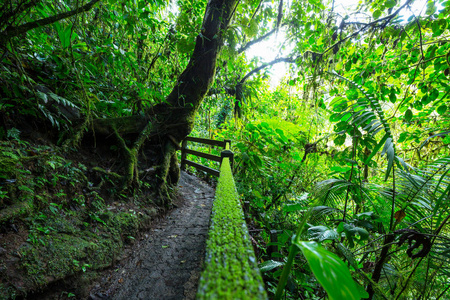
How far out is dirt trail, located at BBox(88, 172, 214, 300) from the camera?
82.2 inches

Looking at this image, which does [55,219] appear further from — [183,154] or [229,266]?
[183,154]

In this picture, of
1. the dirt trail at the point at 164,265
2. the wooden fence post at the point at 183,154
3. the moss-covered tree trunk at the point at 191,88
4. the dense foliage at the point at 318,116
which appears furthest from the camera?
the wooden fence post at the point at 183,154

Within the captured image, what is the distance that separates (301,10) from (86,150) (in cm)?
496

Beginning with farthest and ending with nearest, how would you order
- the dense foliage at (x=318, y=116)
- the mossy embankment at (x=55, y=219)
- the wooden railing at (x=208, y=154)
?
1. the wooden railing at (x=208, y=154)
2. the mossy embankment at (x=55, y=219)
3. the dense foliage at (x=318, y=116)

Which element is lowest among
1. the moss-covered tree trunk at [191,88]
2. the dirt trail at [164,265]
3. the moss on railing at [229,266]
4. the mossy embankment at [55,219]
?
the dirt trail at [164,265]

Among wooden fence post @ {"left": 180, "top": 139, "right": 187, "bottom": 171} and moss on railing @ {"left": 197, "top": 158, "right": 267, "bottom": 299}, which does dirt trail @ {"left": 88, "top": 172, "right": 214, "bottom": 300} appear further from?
wooden fence post @ {"left": 180, "top": 139, "right": 187, "bottom": 171}

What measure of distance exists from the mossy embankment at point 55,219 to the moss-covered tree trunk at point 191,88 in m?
1.48

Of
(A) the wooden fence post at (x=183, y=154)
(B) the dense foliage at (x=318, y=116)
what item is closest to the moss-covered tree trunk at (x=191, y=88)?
(B) the dense foliage at (x=318, y=116)

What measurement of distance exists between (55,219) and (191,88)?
3.66 meters

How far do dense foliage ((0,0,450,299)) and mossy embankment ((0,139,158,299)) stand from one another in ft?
0.74

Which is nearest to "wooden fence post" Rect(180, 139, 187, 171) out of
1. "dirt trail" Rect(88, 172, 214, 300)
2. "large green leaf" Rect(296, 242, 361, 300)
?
"dirt trail" Rect(88, 172, 214, 300)

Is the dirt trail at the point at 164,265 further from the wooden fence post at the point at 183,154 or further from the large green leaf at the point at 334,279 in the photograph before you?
the wooden fence post at the point at 183,154

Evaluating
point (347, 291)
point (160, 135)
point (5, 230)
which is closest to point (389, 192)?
point (347, 291)

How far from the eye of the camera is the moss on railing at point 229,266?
0.47 metres
